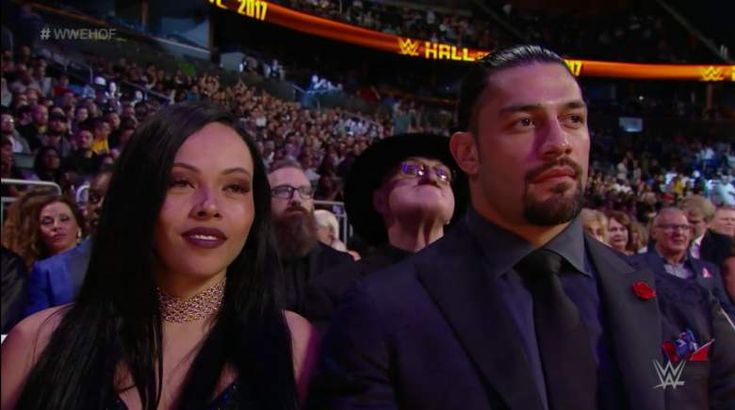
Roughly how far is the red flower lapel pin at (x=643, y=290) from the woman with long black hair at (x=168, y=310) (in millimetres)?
733

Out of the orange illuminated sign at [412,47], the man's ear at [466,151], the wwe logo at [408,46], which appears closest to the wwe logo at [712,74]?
the orange illuminated sign at [412,47]

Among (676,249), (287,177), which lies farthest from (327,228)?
(676,249)

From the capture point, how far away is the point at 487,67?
159 cm

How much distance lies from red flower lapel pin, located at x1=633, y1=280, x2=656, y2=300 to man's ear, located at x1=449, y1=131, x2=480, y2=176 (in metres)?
0.37

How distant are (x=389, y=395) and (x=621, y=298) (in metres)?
0.47

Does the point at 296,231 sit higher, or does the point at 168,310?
the point at 296,231

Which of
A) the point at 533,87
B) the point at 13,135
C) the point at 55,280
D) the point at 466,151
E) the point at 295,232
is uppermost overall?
the point at 13,135

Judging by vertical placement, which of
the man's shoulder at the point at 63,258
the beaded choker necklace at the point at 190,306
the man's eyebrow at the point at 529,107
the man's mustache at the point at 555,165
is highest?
the man's eyebrow at the point at 529,107

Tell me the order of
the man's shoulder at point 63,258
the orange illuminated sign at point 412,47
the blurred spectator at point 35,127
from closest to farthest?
the man's shoulder at point 63,258 < the blurred spectator at point 35,127 < the orange illuminated sign at point 412,47

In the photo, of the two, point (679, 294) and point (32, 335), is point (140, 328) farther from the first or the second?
point (679, 294)

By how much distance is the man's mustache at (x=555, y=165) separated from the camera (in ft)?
4.73

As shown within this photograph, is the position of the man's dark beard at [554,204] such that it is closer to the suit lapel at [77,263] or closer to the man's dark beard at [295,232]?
the man's dark beard at [295,232]

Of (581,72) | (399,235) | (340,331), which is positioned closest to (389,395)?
(340,331)

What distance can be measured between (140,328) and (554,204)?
90 cm
